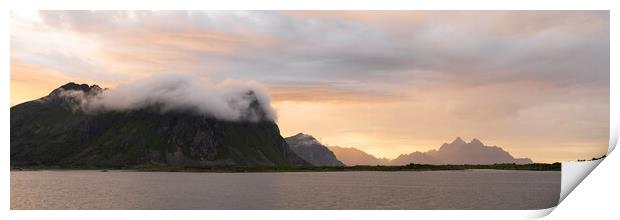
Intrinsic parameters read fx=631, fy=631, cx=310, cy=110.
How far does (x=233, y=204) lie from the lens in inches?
3639

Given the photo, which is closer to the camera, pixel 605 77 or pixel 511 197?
pixel 511 197
